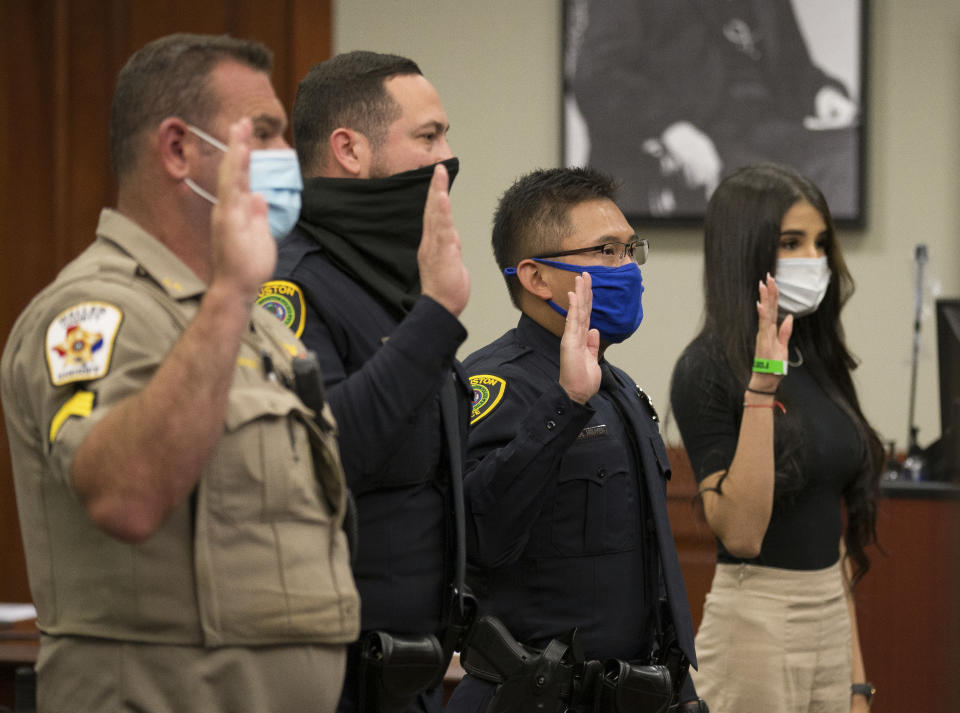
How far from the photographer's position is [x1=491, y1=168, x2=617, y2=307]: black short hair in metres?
2.24

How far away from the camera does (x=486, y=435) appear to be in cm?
204

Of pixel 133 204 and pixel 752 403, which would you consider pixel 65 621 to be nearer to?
pixel 133 204

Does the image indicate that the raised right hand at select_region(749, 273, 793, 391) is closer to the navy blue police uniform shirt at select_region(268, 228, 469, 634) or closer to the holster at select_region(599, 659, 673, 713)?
the holster at select_region(599, 659, 673, 713)

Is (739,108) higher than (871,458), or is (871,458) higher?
(739,108)

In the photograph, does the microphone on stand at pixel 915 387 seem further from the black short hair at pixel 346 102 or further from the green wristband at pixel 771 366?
the black short hair at pixel 346 102

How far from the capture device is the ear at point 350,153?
5.89ft

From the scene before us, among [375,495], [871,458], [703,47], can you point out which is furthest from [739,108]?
[375,495]

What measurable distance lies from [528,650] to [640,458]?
15.3 inches

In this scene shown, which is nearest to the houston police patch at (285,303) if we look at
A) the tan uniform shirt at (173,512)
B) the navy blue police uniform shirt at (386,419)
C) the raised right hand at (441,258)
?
the navy blue police uniform shirt at (386,419)

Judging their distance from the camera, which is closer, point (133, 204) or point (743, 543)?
point (133, 204)

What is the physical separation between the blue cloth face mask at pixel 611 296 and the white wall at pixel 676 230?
2015 mm

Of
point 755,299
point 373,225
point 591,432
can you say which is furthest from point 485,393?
point 755,299

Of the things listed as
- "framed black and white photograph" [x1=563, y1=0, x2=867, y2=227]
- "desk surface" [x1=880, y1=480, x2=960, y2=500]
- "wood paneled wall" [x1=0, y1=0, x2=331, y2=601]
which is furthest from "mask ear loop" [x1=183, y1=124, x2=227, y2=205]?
"wood paneled wall" [x1=0, y1=0, x2=331, y2=601]

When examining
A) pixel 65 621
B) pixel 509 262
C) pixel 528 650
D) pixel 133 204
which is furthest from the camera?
pixel 509 262
